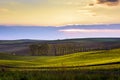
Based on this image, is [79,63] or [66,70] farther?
[79,63]

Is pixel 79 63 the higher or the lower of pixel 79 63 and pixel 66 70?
the lower

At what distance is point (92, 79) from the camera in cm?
1827

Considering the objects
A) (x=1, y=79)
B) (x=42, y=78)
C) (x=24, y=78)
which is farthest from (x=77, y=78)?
(x=1, y=79)

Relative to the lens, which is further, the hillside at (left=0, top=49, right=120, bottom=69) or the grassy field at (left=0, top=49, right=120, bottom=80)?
the hillside at (left=0, top=49, right=120, bottom=69)

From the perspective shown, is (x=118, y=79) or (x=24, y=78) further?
(x=24, y=78)

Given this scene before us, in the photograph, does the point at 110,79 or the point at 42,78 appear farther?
the point at 42,78

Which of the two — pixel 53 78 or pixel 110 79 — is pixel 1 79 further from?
pixel 110 79

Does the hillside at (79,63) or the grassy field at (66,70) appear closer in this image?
the grassy field at (66,70)

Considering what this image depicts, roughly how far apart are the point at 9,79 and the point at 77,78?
13.1 feet

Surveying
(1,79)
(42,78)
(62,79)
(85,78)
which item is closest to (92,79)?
(85,78)

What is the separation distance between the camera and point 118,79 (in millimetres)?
16859

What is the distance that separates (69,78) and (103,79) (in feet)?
6.83

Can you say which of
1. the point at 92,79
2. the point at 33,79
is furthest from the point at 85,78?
the point at 33,79

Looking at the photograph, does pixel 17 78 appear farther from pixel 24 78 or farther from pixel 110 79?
pixel 110 79
